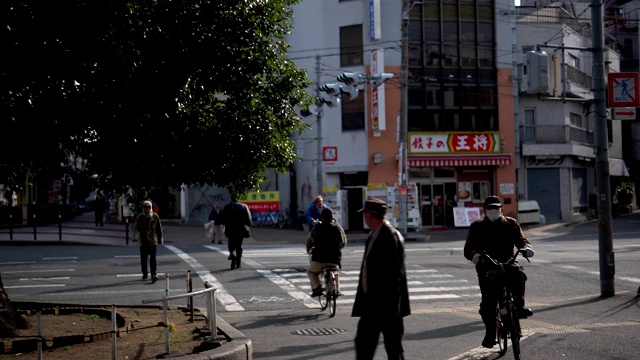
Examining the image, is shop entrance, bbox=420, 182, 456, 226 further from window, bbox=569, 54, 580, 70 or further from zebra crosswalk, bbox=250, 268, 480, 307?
zebra crosswalk, bbox=250, 268, 480, 307

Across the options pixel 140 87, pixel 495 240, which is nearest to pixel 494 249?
pixel 495 240

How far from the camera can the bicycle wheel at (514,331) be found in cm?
814

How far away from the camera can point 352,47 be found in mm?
36719

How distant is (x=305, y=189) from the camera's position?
3975 cm

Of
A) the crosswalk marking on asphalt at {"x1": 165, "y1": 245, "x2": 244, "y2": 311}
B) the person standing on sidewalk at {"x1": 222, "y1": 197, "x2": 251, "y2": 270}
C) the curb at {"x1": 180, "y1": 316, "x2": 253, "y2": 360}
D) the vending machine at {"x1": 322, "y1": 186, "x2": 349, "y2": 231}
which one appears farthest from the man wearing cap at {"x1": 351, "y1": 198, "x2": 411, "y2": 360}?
the vending machine at {"x1": 322, "y1": 186, "x2": 349, "y2": 231}

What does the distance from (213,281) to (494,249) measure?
28.2 feet

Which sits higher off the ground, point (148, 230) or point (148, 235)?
point (148, 230)

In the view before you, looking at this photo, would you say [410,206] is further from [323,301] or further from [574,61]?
[323,301]

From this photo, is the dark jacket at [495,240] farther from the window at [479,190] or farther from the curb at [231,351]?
the window at [479,190]

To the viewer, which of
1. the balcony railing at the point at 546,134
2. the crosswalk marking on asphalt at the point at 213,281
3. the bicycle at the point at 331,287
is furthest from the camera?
the balcony railing at the point at 546,134

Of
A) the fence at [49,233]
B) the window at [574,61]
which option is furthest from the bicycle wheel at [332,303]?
the window at [574,61]

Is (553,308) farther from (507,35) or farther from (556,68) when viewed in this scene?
(507,35)

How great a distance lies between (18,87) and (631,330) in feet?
29.1

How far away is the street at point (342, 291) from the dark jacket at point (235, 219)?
95cm
